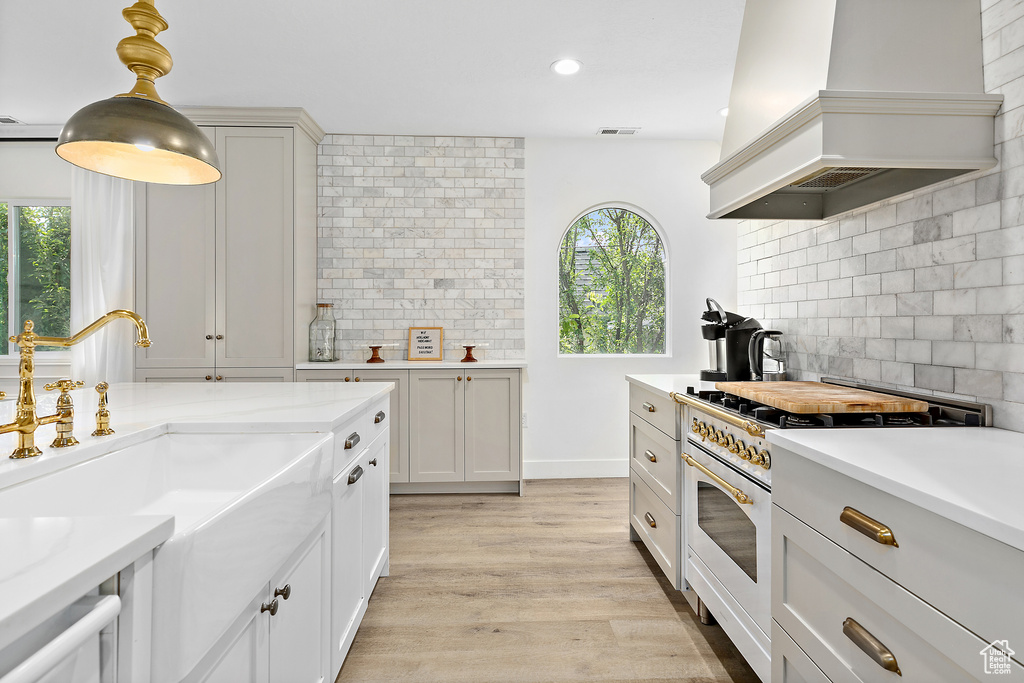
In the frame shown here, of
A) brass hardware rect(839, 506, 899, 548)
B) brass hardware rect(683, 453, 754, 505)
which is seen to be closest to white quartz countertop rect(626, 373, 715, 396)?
brass hardware rect(683, 453, 754, 505)

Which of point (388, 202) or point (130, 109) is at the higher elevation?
point (388, 202)

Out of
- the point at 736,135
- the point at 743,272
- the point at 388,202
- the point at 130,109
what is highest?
the point at 388,202

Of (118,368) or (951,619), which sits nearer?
(951,619)

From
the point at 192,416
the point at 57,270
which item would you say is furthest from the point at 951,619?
the point at 57,270

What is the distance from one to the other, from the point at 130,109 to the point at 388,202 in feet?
9.44

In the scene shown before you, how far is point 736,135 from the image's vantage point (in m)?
2.04

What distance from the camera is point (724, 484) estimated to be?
68.2 inches

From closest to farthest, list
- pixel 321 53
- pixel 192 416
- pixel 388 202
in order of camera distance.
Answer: pixel 192 416 → pixel 321 53 → pixel 388 202

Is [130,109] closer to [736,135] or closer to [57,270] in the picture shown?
[736,135]

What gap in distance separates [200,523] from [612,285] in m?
3.86

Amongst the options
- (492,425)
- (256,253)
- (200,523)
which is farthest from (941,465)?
(256,253)

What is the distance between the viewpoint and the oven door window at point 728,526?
1600 mm

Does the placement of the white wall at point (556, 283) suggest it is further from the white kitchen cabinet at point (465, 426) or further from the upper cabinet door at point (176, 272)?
the upper cabinet door at point (176, 272)

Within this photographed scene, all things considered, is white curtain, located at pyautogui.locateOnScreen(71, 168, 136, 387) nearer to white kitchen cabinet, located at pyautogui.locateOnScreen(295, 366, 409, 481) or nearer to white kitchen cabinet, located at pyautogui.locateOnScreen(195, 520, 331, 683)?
Result: white kitchen cabinet, located at pyautogui.locateOnScreen(295, 366, 409, 481)
